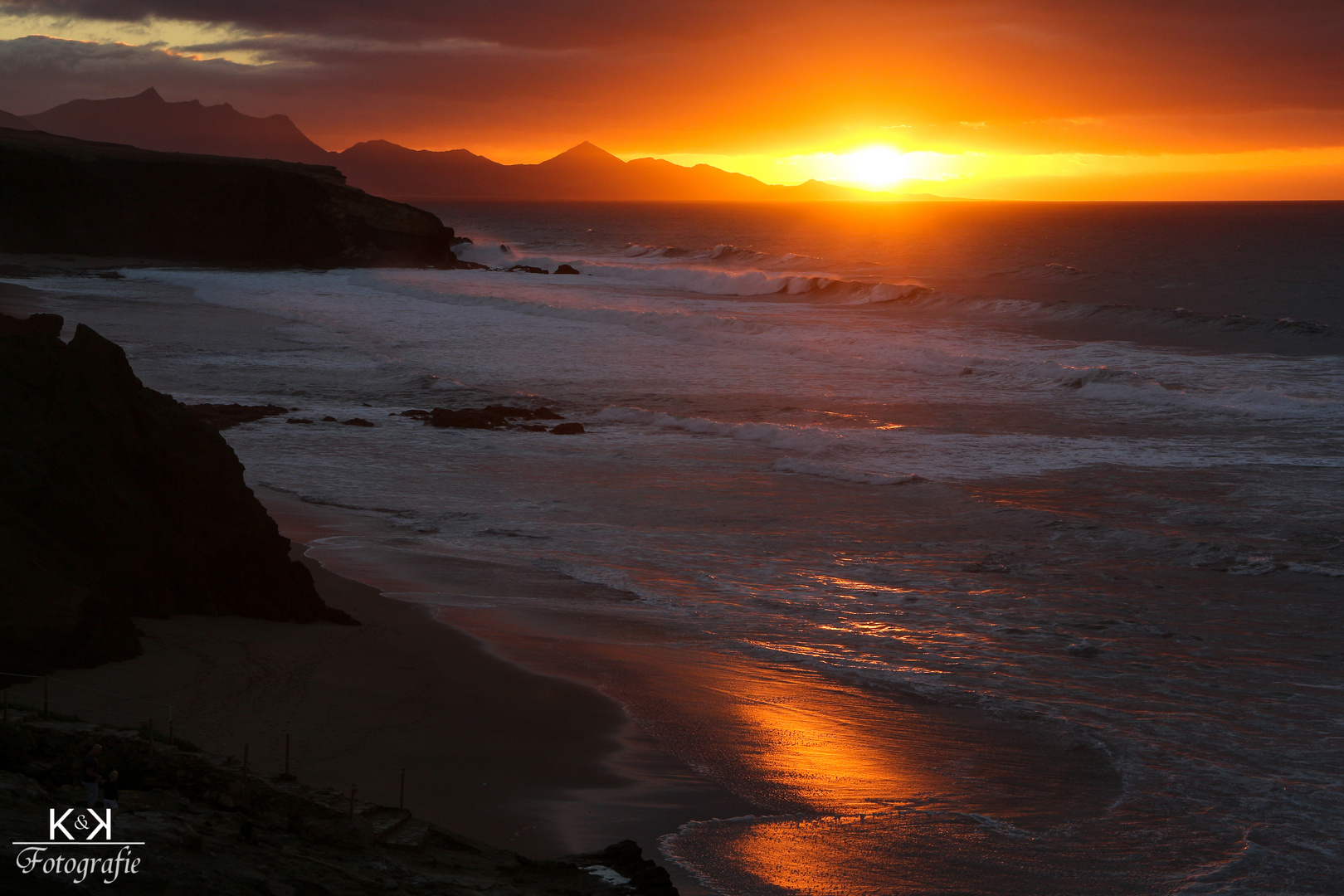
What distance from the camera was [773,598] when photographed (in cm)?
1088

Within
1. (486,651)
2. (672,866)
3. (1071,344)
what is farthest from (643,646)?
(1071,344)

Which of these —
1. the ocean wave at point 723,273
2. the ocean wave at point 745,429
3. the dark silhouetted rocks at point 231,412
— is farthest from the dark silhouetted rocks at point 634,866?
the ocean wave at point 723,273

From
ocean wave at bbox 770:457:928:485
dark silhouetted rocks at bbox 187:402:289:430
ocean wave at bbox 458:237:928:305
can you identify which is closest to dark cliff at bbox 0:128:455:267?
ocean wave at bbox 458:237:928:305

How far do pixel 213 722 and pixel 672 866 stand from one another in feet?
9.39

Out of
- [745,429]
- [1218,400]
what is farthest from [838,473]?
[1218,400]

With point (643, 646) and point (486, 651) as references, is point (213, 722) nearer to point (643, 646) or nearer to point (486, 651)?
point (486, 651)

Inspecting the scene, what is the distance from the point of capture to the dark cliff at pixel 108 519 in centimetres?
686

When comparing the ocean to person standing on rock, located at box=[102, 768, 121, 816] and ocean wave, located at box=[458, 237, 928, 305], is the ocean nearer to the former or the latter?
person standing on rock, located at box=[102, 768, 121, 816]

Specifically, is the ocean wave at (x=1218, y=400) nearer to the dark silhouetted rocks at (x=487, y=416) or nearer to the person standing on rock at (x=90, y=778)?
the dark silhouetted rocks at (x=487, y=416)

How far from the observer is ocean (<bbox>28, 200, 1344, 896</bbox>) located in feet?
21.2

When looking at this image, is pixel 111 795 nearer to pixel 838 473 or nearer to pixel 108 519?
pixel 108 519

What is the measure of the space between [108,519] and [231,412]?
1250cm

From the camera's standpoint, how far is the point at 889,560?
483 inches

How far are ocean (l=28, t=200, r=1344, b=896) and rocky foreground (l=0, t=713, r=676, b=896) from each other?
1038mm
